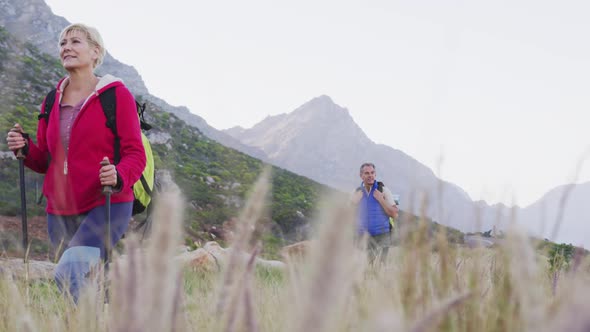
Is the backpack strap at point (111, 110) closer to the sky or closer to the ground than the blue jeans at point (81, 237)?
closer to the sky

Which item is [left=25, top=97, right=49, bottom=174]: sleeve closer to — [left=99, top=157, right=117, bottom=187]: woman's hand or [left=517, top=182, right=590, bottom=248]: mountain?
[left=99, top=157, right=117, bottom=187]: woman's hand

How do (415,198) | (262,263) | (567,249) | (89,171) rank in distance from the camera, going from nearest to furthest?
(415,198)
(89,171)
(262,263)
(567,249)

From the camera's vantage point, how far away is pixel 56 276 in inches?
97.1

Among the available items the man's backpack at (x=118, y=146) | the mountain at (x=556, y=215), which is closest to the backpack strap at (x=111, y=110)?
the man's backpack at (x=118, y=146)

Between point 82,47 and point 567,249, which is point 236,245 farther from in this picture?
point 567,249

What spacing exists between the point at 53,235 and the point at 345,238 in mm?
2921

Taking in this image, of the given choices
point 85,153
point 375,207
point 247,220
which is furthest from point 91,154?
point 375,207

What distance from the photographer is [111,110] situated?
8.91 ft

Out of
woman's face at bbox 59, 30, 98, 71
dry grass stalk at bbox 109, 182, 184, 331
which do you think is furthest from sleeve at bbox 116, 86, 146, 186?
dry grass stalk at bbox 109, 182, 184, 331

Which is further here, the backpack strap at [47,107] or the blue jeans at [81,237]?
the backpack strap at [47,107]

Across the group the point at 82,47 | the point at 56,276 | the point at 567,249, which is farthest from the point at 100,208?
the point at 567,249

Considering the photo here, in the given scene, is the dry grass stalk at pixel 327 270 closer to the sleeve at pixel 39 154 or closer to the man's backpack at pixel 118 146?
the man's backpack at pixel 118 146

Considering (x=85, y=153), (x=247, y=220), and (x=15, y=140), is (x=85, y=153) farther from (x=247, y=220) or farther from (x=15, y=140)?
→ (x=247, y=220)

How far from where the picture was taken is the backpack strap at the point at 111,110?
2.70 meters
